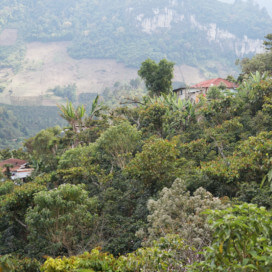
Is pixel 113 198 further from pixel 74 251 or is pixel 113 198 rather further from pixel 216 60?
pixel 216 60

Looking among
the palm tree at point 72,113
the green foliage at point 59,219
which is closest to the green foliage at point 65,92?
the palm tree at point 72,113

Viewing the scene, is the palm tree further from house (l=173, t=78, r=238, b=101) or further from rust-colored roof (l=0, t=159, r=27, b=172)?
rust-colored roof (l=0, t=159, r=27, b=172)

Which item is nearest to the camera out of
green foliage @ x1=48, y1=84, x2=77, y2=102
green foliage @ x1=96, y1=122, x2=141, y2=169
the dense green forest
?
the dense green forest

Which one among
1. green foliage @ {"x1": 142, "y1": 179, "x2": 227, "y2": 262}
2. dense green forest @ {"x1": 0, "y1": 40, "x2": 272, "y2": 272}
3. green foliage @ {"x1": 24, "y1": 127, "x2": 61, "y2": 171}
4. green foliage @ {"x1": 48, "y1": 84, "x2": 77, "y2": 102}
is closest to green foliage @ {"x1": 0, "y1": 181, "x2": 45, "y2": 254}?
dense green forest @ {"x1": 0, "y1": 40, "x2": 272, "y2": 272}

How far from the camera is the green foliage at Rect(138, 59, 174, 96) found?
29922mm

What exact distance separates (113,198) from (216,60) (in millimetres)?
194149

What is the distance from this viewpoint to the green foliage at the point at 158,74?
2992 centimetres

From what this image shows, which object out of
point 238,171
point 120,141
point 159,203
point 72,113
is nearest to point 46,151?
point 72,113

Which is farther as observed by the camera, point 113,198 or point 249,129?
point 249,129

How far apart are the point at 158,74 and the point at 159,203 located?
22566mm

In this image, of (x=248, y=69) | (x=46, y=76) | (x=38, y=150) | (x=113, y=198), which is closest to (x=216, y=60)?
(x=46, y=76)

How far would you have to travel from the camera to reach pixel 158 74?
30203mm

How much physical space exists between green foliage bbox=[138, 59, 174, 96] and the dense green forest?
1068 centimetres

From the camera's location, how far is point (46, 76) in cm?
17062
